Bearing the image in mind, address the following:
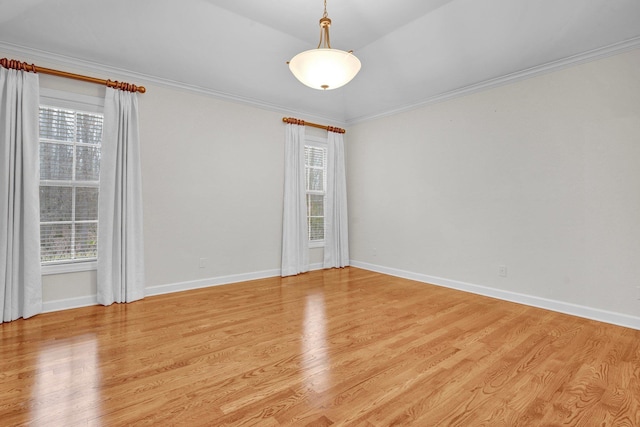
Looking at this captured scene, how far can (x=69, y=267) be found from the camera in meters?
3.46

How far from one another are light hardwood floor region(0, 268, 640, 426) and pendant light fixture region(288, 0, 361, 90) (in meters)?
2.17

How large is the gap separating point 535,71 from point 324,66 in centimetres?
272

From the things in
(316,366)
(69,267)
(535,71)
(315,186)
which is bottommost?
(316,366)

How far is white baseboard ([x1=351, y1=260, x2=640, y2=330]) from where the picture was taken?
3.09 meters

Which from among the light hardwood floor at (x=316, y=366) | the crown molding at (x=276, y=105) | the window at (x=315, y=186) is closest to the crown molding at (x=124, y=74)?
the crown molding at (x=276, y=105)

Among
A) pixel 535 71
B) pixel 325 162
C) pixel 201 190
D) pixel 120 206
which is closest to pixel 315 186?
pixel 325 162

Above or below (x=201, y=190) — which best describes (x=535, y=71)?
above

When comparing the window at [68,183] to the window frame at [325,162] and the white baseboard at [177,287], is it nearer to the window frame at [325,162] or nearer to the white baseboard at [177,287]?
the white baseboard at [177,287]

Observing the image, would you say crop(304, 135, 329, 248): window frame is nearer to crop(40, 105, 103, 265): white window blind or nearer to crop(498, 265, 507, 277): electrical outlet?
crop(498, 265, 507, 277): electrical outlet

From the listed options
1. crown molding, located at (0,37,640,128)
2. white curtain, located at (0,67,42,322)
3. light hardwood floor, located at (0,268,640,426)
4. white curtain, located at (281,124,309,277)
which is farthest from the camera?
white curtain, located at (281,124,309,277)

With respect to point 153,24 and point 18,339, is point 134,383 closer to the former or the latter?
point 18,339

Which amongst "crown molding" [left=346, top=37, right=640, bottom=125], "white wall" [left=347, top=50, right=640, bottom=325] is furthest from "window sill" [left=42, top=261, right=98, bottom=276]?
"crown molding" [left=346, top=37, right=640, bottom=125]

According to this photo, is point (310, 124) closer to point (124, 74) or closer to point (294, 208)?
point (294, 208)

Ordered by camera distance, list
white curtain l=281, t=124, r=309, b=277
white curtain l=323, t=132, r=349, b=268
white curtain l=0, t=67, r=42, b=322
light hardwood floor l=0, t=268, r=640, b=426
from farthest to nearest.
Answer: white curtain l=323, t=132, r=349, b=268, white curtain l=281, t=124, r=309, b=277, white curtain l=0, t=67, r=42, b=322, light hardwood floor l=0, t=268, r=640, b=426
